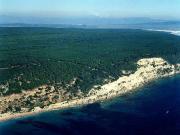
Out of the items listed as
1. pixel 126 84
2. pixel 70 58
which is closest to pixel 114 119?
pixel 126 84

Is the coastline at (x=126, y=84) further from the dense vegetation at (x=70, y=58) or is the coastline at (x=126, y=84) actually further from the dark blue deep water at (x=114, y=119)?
the dense vegetation at (x=70, y=58)

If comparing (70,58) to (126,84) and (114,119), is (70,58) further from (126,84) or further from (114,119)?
(114,119)

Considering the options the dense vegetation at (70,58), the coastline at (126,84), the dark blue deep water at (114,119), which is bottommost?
the dark blue deep water at (114,119)

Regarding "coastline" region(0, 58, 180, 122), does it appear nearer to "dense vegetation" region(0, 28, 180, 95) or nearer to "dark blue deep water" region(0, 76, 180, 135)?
"dark blue deep water" region(0, 76, 180, 135)

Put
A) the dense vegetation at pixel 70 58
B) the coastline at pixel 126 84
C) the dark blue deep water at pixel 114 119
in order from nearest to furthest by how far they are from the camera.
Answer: the dark blue deep water at pixel 114 119
the coastline at pixel 126 84
the dense vegetation at pixel 70 58

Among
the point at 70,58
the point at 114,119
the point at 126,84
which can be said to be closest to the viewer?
the point at 114,119

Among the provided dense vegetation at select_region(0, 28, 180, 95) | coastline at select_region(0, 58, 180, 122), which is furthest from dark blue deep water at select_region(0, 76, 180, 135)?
dense vegetation at select_region(0, 28, 180, 95)

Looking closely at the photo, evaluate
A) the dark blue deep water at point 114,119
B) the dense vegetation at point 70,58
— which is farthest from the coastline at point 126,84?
the dense vegetation at point 70,58
